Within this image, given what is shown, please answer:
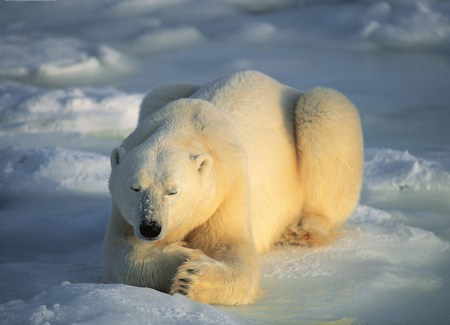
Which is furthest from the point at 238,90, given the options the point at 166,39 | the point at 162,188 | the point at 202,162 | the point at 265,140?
the point at 166,39

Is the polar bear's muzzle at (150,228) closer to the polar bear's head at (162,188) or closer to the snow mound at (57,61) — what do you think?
the polar bear's head at (162,188)

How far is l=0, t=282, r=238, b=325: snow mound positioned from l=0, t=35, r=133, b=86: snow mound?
23.6 ft

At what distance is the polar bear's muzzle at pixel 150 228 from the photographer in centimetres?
253

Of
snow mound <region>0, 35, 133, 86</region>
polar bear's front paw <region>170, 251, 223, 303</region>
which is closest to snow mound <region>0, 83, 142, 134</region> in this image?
snow mound <region>0, 35, 133, 86</region>

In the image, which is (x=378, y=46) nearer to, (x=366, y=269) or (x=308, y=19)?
(x=308, y=19)

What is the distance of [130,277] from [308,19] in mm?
9702

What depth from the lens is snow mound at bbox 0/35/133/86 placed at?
9.43 meters

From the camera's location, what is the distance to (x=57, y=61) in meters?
10.0

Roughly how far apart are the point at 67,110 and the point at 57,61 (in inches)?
105

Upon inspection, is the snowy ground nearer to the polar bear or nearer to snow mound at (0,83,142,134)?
snow mound at (0,83,142,134)

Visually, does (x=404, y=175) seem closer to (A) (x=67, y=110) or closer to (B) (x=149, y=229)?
(B) (x=149, y=229)

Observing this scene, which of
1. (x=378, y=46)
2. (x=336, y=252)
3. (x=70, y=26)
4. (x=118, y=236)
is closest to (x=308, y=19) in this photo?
(x=378, y=46)

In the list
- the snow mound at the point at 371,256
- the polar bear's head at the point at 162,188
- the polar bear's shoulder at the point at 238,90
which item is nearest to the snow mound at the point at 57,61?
the polar bear's shoulder at the point at 238,90

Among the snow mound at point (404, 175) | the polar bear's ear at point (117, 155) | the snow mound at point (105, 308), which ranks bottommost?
the snow mound at point (105, 308)
